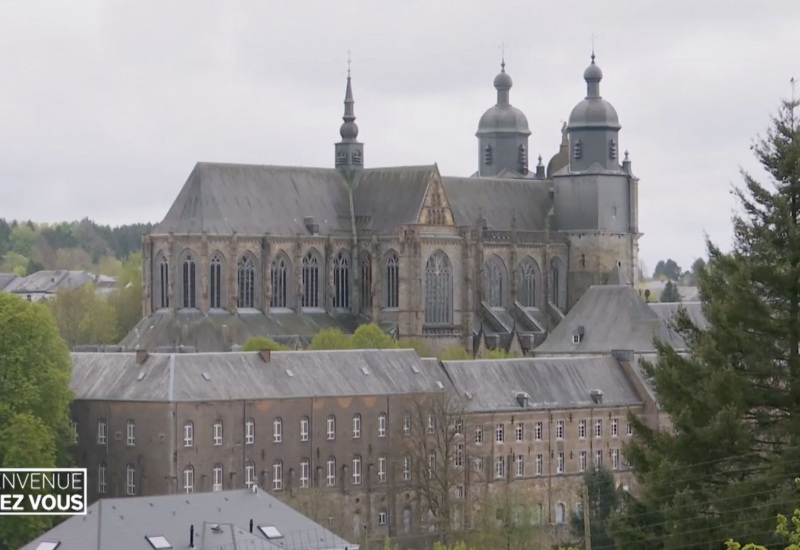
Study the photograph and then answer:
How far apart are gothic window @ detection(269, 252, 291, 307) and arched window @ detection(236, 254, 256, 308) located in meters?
1.26

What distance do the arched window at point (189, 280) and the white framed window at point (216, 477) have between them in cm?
4322

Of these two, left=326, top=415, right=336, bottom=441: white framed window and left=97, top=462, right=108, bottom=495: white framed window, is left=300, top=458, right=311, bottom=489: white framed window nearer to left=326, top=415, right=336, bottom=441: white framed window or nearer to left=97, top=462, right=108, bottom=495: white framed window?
left=326, top=415, right=336, bottom=441: white framed window

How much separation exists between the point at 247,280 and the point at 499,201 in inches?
821

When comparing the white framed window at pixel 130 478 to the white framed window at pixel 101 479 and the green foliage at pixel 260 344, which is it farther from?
the green foliage at pixel 260 344

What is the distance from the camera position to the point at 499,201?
14988 centimetres

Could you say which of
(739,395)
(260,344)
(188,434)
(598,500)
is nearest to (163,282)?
(260,344)

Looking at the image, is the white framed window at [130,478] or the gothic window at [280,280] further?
the gothic window at [280,280]

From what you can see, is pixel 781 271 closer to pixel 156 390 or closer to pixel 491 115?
pixel 156 390

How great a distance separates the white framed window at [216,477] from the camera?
90.7 meters

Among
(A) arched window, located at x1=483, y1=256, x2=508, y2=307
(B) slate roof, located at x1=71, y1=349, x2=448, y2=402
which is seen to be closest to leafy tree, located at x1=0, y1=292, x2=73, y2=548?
(B) slate roof, located at x1=71, y1=349, x2=448, y2=402

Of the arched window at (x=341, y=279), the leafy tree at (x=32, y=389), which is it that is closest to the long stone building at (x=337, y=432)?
the leafy tree at (x=32, y=389)

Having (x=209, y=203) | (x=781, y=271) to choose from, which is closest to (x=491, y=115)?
(x=209, y=203)

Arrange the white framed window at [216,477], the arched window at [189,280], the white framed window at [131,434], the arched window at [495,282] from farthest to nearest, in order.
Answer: the arched window at [495,282] → the arched window at [189,280] → the white framed window at [131,434] → the white framed window at [216,477]

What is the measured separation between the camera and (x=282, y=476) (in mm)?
92688
